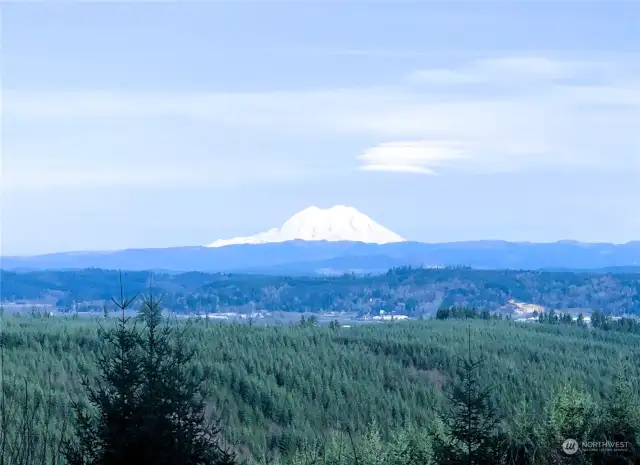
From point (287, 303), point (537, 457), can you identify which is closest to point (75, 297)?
point (287, 303)

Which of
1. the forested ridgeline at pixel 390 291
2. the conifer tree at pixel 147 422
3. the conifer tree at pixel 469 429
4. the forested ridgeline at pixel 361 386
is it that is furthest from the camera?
the forested ridgeline at pixel 390 291

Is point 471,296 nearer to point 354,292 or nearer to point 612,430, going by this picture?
point 354,292

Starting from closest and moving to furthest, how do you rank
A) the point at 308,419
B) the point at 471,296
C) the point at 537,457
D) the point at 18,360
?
the point at 537,457 → the point at 18,360 → the point at 308,419 → the point at 471,296

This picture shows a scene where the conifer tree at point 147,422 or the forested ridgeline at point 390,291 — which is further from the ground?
the conifer tree at point 147,422

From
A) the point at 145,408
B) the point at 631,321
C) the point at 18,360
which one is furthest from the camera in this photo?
the point at 631,321

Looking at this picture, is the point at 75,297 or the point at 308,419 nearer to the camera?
the point at 308,419

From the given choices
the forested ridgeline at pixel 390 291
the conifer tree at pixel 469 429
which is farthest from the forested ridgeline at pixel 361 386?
the forested ridgeline at pixel 390 291

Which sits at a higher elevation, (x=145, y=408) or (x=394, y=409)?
(x=145, y=408)

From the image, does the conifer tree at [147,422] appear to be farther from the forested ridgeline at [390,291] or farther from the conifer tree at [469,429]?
the forested ridgeline at [390,291]
